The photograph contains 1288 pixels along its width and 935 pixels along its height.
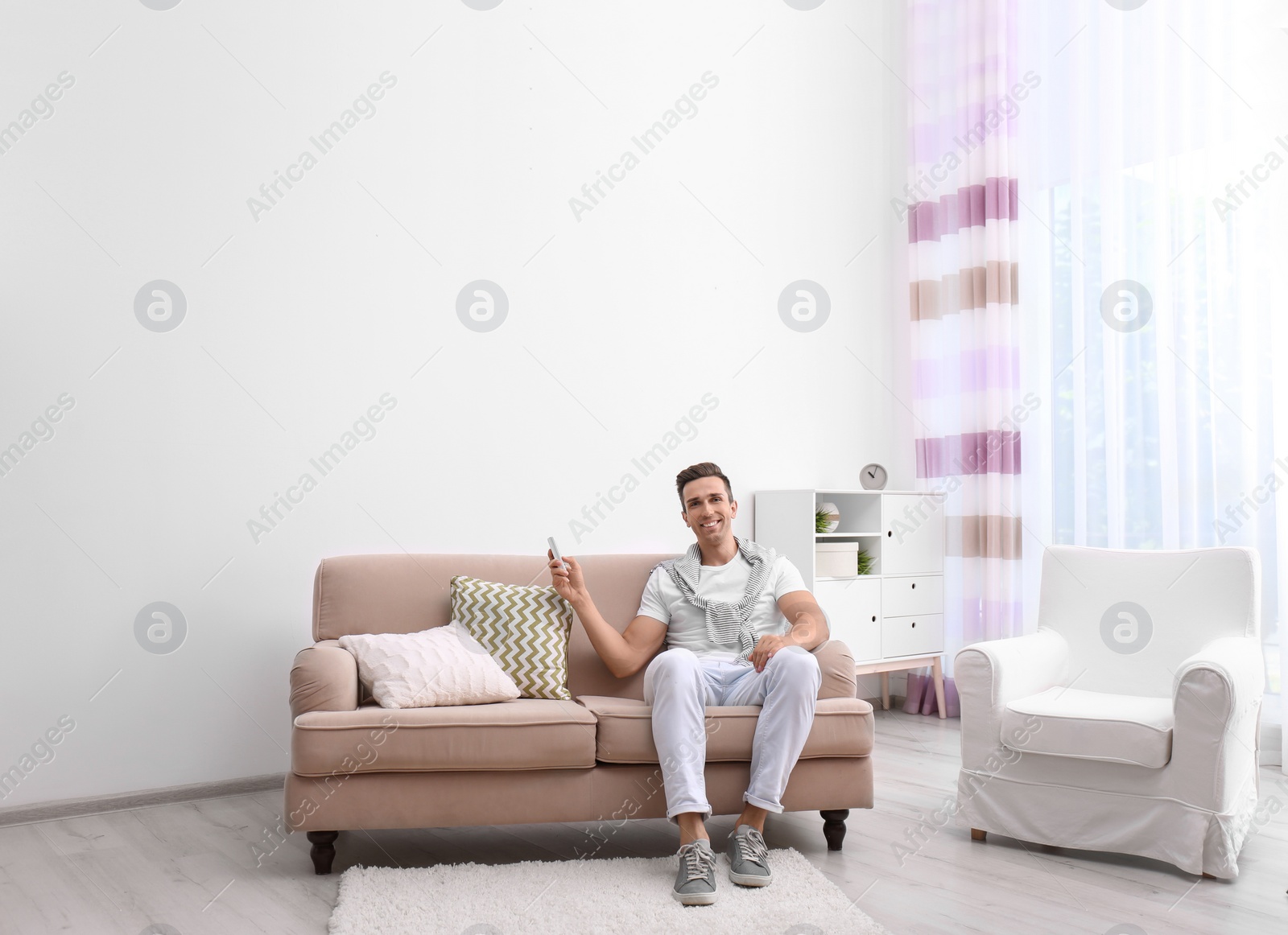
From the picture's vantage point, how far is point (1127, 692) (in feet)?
10.0

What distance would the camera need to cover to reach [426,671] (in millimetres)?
2709

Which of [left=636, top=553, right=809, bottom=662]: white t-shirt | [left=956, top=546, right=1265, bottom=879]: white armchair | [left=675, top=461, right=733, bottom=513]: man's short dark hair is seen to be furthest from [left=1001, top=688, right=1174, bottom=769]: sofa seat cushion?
[left=675, top=461, right=733, bottom=513]: man's short dark hair

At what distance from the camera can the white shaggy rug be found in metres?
2.16

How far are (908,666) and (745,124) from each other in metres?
2.59

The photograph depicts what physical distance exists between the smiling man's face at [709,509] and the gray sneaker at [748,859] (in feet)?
2.79

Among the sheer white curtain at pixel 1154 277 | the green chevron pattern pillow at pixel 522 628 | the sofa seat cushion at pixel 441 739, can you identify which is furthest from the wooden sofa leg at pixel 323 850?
the sheer white curtain at pixel 1154 277

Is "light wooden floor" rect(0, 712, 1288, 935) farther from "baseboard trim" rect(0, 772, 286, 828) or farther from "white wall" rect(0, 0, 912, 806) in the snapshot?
"white wall" rect(0, 0, 912, 806)

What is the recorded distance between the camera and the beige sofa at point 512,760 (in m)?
2.45

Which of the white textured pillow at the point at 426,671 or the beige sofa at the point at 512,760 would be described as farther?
the white textured pillow at the point at 426,671

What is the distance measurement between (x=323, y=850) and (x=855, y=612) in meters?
2.59

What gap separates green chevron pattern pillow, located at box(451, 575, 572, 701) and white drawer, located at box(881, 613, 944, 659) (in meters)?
2.00

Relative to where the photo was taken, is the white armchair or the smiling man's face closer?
the white armchair

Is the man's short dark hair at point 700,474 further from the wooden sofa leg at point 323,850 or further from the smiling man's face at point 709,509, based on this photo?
the wooden sofa leg at point 323,850

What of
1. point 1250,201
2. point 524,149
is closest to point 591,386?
point 524,149
